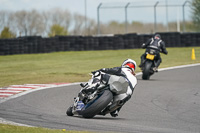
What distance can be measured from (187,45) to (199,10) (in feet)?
19.2

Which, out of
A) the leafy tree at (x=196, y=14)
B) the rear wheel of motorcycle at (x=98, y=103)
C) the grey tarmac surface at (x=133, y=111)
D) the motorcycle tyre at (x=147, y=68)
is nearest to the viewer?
the grey tarmac surface at (x=133, y=111)

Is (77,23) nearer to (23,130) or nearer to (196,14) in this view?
(196,14)

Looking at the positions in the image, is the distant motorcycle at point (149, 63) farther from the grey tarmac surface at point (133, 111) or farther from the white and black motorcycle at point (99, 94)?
the white and black motorcycle at point (99, 94)

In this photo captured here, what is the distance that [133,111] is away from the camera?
339 inches

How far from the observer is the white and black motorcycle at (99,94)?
725 cm

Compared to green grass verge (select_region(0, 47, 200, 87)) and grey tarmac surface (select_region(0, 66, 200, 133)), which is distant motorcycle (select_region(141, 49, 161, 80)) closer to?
grey tarmac surface (select_region(0, 66, 200, 133))

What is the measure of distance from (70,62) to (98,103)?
15941 mm

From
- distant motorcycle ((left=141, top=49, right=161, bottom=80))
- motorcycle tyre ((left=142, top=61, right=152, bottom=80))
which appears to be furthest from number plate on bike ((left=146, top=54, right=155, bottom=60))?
motorcycle tyre ((left=142, top=61, right=152, bottom=80))

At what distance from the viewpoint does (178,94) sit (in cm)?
1127

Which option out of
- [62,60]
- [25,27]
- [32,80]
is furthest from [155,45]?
[25,27]

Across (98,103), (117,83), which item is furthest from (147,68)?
(98,103)

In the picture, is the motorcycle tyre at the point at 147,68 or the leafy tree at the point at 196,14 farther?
the leafy tree at the point at 196,14

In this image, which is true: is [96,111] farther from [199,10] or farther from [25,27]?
[25,27]

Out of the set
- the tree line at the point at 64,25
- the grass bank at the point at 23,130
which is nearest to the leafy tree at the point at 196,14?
the tree line at the point at 64,25
